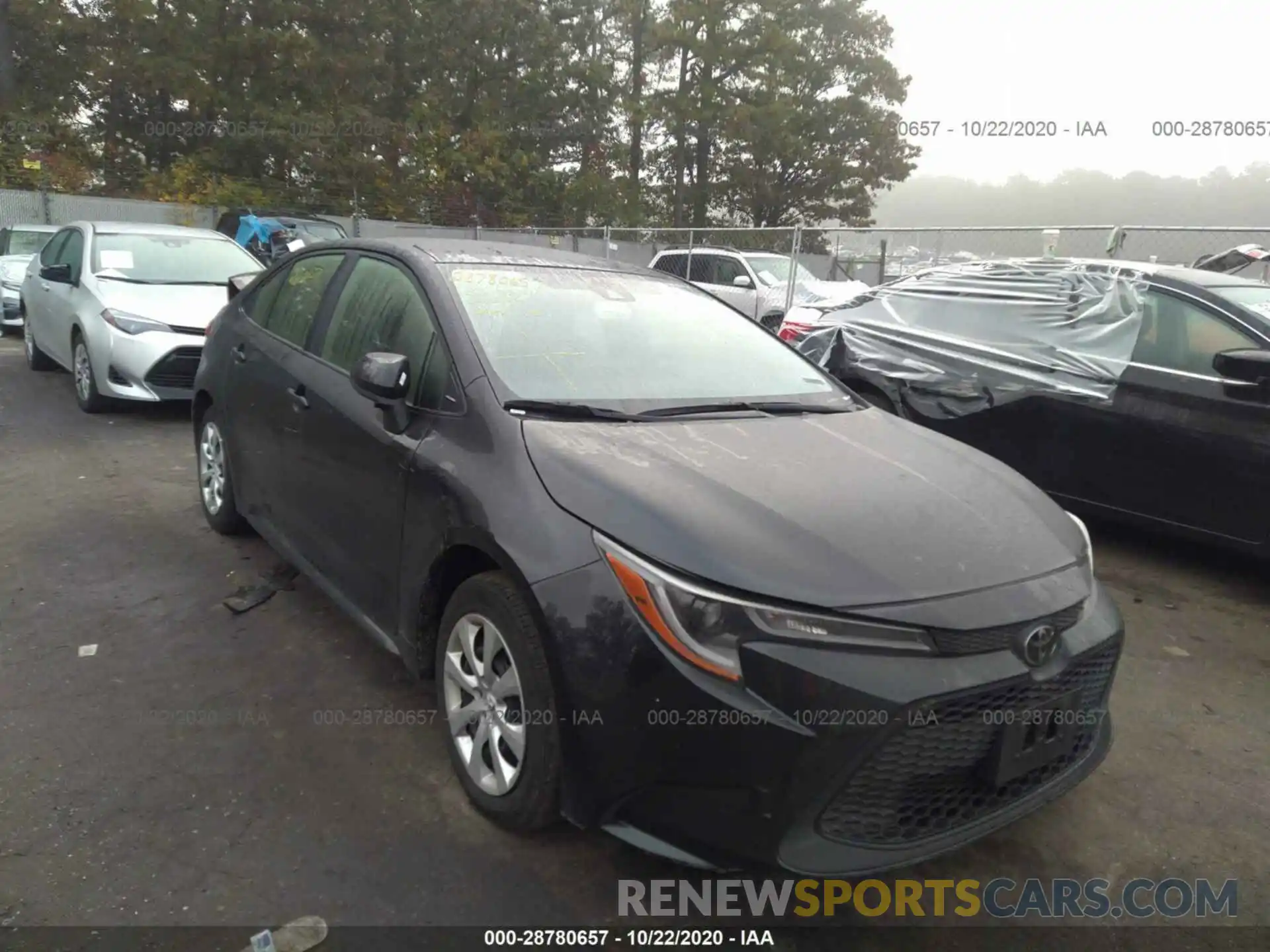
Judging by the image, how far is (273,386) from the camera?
3727 millimetres

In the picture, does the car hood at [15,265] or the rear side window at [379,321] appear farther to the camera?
the car hood at [15,265]

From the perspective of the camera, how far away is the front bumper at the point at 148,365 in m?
6.75

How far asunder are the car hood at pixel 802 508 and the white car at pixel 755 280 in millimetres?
9421

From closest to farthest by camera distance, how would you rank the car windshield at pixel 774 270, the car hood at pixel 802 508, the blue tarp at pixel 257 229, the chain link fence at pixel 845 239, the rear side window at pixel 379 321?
the car hood at pixel 802 508
the rear side window at pixel 379 321
the chain link fence at pixel 845 239
the car windshield at pixel 774 270
the blue tarp at pixel 257 229

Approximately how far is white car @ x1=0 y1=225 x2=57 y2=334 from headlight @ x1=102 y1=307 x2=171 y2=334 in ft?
19.3

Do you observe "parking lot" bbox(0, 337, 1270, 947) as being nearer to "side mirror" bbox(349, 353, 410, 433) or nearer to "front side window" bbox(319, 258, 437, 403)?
"side mirror" bbox(349, 353, 410, 433)

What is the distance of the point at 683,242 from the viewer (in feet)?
67.9

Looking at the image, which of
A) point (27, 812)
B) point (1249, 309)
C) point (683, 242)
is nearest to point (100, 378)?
point (27, 812)

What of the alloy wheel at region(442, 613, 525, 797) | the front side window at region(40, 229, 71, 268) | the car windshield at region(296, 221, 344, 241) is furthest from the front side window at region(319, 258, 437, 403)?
the car windshield at region(296, 221, 344, 241)

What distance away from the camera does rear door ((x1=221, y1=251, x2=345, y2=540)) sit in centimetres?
360

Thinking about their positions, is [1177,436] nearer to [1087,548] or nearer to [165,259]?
[1087,548]

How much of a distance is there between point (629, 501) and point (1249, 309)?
13.2 ft

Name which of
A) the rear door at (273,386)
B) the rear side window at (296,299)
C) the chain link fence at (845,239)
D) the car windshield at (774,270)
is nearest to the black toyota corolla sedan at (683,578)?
the rear door at (273,386)

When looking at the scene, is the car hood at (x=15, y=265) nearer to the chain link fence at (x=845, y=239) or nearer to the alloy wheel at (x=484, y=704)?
the chain link fence at (x=845, y=239)
